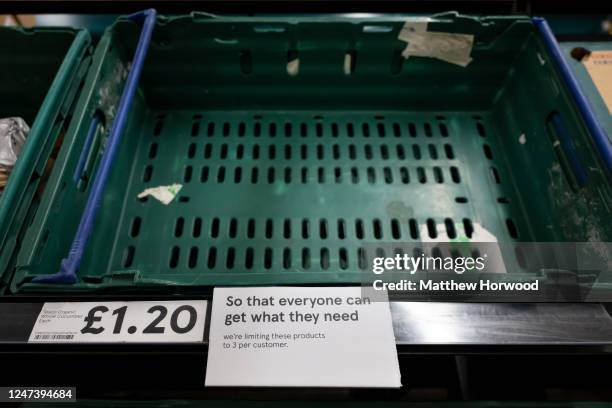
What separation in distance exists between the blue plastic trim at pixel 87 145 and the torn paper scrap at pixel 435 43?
0.59 metres

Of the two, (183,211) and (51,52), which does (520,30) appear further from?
(51,52)

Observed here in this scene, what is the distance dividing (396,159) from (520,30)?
34cm

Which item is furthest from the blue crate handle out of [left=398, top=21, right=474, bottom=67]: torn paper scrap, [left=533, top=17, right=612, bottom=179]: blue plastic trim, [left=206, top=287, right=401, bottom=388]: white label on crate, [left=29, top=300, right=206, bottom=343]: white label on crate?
[left=533, top=17, right=612, bottom=179]: blue plastic trim

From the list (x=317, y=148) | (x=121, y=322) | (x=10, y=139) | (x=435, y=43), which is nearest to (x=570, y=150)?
(x=435, y=43)

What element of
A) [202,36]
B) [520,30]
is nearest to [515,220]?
[520,30]

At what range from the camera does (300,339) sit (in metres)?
0.49

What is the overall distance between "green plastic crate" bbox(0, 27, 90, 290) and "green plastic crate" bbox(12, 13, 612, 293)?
0.11 ft

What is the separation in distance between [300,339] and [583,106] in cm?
57

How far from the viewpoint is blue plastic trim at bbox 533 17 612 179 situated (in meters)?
0.63

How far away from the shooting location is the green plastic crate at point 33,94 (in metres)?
0.58

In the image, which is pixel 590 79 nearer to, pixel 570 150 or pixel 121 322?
pixel 570 150

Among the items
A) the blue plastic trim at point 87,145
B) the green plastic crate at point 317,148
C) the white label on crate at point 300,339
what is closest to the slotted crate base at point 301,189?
the green plastic crate at point 317,148

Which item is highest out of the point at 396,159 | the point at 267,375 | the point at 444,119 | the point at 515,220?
the point at 444,119

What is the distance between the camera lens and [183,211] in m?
0.85
